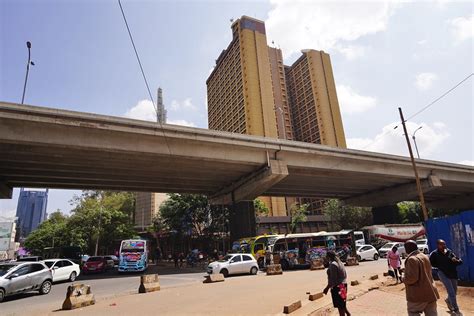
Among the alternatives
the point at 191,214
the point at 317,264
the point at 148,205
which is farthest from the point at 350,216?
the point at 148,205

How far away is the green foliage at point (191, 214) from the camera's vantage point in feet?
146

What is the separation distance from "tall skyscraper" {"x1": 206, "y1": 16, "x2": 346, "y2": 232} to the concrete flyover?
1072 inches

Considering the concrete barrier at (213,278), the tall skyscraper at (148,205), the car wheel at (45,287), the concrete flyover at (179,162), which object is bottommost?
the concrete barrier at (213,278)

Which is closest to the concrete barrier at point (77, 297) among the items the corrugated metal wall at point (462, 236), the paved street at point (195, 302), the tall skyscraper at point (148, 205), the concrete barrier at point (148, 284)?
the paved street at point (195, 302)

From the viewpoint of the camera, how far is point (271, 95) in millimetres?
78438

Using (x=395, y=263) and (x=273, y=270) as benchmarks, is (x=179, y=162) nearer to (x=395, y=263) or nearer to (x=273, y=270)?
(x=273, y=270)

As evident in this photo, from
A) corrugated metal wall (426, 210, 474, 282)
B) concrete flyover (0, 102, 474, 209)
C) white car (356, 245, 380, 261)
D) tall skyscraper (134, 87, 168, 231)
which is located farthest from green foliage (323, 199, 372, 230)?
tall skyscraper (134, 87, 168, 231)

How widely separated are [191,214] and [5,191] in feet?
73.9

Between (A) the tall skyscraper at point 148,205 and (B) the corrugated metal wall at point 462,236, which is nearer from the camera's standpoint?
(B) the corrugated metal wall at point 462,236

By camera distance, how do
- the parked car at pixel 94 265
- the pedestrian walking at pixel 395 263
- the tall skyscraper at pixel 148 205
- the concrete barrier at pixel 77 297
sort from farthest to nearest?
the tall skyscraper at pixel 148 205, the parked car at pixel 94 265, the pedestrian walking at pixel 395 263, the concrete barrier at pixel 77 297

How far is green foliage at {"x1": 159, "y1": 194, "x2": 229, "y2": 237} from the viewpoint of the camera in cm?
4450

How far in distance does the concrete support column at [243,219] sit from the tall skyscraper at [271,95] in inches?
1058

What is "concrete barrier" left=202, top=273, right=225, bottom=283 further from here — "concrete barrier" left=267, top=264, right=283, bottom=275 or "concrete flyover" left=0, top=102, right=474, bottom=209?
"concrete flyover" left=0, top=102, right=474, bottom=209

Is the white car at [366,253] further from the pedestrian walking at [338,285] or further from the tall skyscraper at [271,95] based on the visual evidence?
the tall skyscraper at [271,95]
